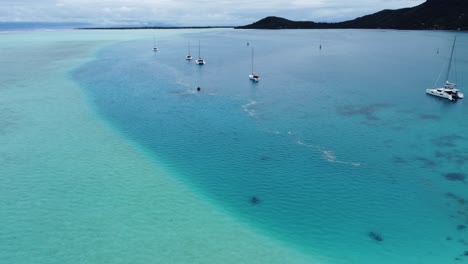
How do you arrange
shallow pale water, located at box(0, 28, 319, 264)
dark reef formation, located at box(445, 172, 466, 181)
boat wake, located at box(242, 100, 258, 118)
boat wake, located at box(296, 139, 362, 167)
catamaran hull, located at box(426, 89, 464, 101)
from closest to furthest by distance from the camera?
shallow pale water, located at box(0, 28, 319, 264) < dark reef formation, located at box(445, 172, 466, 181) < boat wake, located at box(296, 139, 362, 167) < boat wake, located at box(242, 100, 258, 118) < catamaran hull, located at box(426, 89, 464, 101)

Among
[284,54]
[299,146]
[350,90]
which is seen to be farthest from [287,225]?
[284,54]

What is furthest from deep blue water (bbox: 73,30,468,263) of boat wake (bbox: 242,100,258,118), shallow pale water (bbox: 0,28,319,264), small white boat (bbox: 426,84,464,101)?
small white boat (bbox: 426,84,464,101)

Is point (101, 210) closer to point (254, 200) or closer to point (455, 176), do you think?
point (254, 200)

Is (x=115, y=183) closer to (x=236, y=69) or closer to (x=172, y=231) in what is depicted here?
(x=172, y=231)

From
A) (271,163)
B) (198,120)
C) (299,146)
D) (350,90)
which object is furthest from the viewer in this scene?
(350,90)

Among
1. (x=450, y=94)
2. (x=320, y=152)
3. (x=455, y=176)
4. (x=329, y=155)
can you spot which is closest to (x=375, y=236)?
(x=329, y=155)

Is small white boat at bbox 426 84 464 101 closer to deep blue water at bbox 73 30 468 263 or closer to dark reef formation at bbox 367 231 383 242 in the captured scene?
deep blue water at bbox 73 30 468 263
